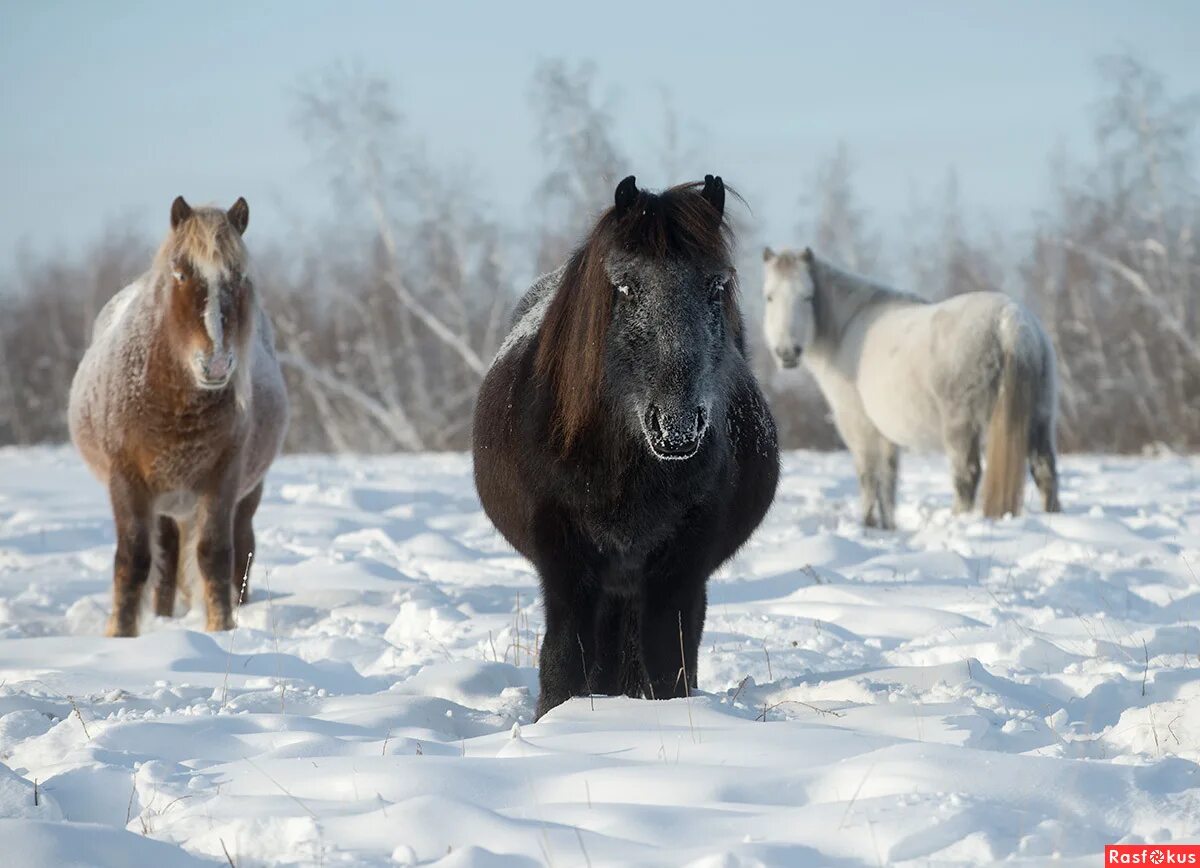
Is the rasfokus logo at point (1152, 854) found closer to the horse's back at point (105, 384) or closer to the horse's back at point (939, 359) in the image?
the horse's back at point (105, 384)

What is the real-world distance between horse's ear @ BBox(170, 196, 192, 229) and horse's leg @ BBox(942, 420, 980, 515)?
648 cm

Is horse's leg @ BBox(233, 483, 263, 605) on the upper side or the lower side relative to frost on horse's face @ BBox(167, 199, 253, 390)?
lower

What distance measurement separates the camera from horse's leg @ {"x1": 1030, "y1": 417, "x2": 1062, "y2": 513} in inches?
396

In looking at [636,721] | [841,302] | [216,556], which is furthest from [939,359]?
[636,721]

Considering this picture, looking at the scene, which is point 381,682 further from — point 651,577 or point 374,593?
point 374,593

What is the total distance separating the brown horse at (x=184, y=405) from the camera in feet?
20.5

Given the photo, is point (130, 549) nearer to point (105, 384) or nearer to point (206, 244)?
point (105, 384)

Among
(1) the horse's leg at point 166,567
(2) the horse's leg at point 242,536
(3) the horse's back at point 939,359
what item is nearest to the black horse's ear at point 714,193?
(1) the horse's leg at point 166,567

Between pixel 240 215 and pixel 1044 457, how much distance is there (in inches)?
267

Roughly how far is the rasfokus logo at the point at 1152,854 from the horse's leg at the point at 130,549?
208 inches

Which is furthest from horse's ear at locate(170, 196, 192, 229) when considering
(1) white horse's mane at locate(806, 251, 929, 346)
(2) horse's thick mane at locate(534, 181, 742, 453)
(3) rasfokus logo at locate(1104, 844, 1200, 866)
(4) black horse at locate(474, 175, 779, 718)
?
(1) white horse's mane at locate(806, 251, 929, 346)

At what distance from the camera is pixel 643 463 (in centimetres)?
387

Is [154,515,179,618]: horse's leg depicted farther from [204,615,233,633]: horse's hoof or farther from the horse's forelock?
the horse's forelock

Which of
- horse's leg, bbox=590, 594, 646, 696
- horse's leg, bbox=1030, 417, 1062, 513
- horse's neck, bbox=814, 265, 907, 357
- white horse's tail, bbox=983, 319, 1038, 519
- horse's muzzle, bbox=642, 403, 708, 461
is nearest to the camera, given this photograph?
horse's muzzle, bbox=642, 403, 708, 461
